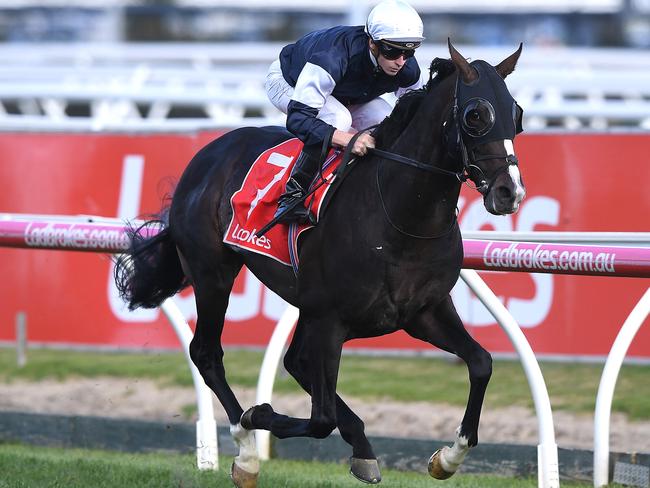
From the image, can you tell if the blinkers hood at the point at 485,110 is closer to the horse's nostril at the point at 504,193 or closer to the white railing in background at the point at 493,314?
the horse's nostril at the point at 504,193

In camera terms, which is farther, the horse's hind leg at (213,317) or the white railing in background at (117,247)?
the white railing in background at (117,247)

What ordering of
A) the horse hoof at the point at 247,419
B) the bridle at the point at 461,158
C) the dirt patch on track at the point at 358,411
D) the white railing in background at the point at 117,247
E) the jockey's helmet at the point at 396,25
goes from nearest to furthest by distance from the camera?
the bridle at the point at 461,158
the jockey's helmet at the point at 396,25
the horse hoof at the point at 247,419
the white railing in background at the point at 117,247
the dirt patch on track at the point at 358,411

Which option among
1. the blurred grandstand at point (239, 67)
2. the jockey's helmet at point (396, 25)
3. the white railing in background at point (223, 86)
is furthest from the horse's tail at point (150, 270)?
the white railing in background at point (223, 86)

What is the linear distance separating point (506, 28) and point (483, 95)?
14.3 m

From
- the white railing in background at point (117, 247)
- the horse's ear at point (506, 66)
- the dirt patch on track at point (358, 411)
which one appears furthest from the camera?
the dirt patch on track at point (358, 411)

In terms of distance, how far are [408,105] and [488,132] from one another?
1.79 ft

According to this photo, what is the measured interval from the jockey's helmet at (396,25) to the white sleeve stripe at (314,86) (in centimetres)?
26

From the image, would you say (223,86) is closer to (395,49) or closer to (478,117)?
(395,49)

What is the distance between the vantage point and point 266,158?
5.16 m

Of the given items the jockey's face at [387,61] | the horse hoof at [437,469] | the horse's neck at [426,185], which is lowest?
the horse hoof at [437,469]

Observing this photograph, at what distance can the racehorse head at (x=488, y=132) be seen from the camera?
156 inches

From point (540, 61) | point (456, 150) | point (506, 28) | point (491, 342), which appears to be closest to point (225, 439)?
point (491, 342)

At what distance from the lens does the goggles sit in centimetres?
452

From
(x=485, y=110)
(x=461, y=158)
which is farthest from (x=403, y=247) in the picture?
(x=485, y=110)
